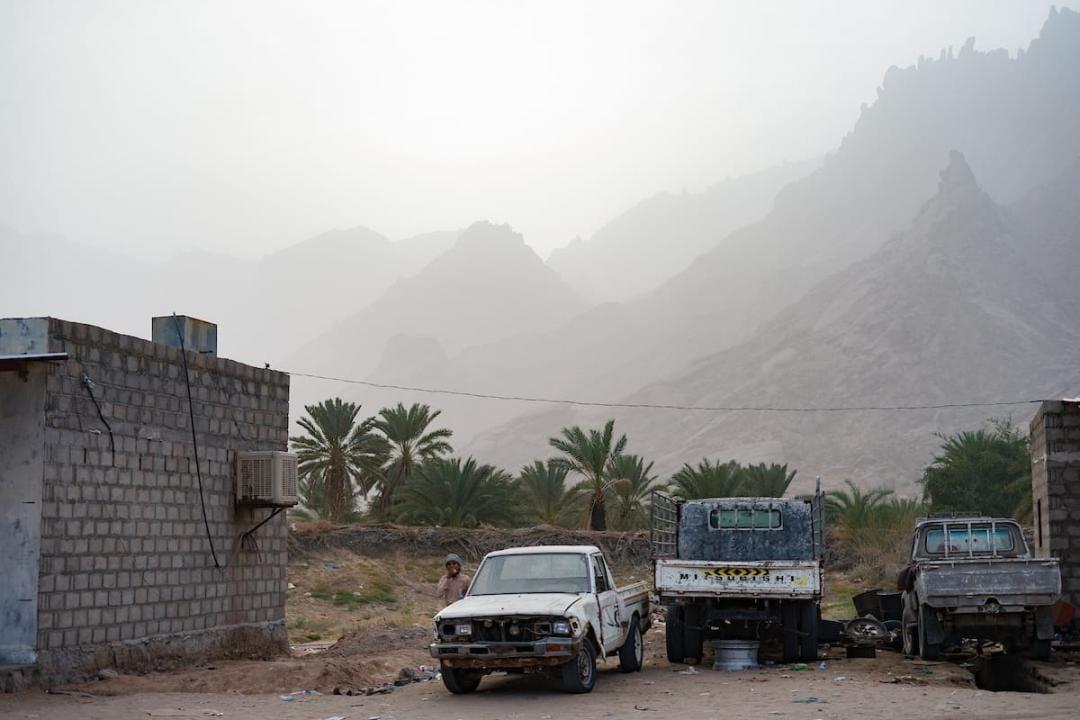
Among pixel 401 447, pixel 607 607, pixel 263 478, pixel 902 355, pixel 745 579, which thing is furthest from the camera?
pixel 902 355

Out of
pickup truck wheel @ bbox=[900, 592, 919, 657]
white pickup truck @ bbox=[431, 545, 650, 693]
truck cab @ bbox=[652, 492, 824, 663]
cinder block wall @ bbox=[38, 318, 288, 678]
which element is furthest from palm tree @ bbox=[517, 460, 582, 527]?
white pickup truck @ bbox=[431, 545, 650, 693]

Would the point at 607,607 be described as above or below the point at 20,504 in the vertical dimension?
below

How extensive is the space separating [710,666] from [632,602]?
1841 mm

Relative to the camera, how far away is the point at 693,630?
15219mm

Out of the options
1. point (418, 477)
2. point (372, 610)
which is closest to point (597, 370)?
point (418, 477)

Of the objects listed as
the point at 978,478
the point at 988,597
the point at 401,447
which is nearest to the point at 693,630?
the point at 988,597

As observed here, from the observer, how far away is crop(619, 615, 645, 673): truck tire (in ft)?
45.6

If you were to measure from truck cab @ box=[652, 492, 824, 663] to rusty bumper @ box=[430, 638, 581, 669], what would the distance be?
3659mm

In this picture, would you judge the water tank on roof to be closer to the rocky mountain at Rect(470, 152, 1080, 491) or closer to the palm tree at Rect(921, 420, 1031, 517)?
the palm tree at Rect(921, 420, 1031, 517)

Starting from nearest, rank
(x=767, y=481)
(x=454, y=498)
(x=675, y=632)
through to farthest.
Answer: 1. (x=675, y=632)
2. (x=454, y=498)
3. (x=767, y=481)

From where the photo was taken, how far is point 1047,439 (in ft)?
59.7

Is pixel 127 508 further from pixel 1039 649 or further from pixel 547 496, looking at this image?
pixel 547 496

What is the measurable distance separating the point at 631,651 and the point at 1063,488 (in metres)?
8.44

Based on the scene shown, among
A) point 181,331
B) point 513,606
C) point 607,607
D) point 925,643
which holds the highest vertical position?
point 181,331
